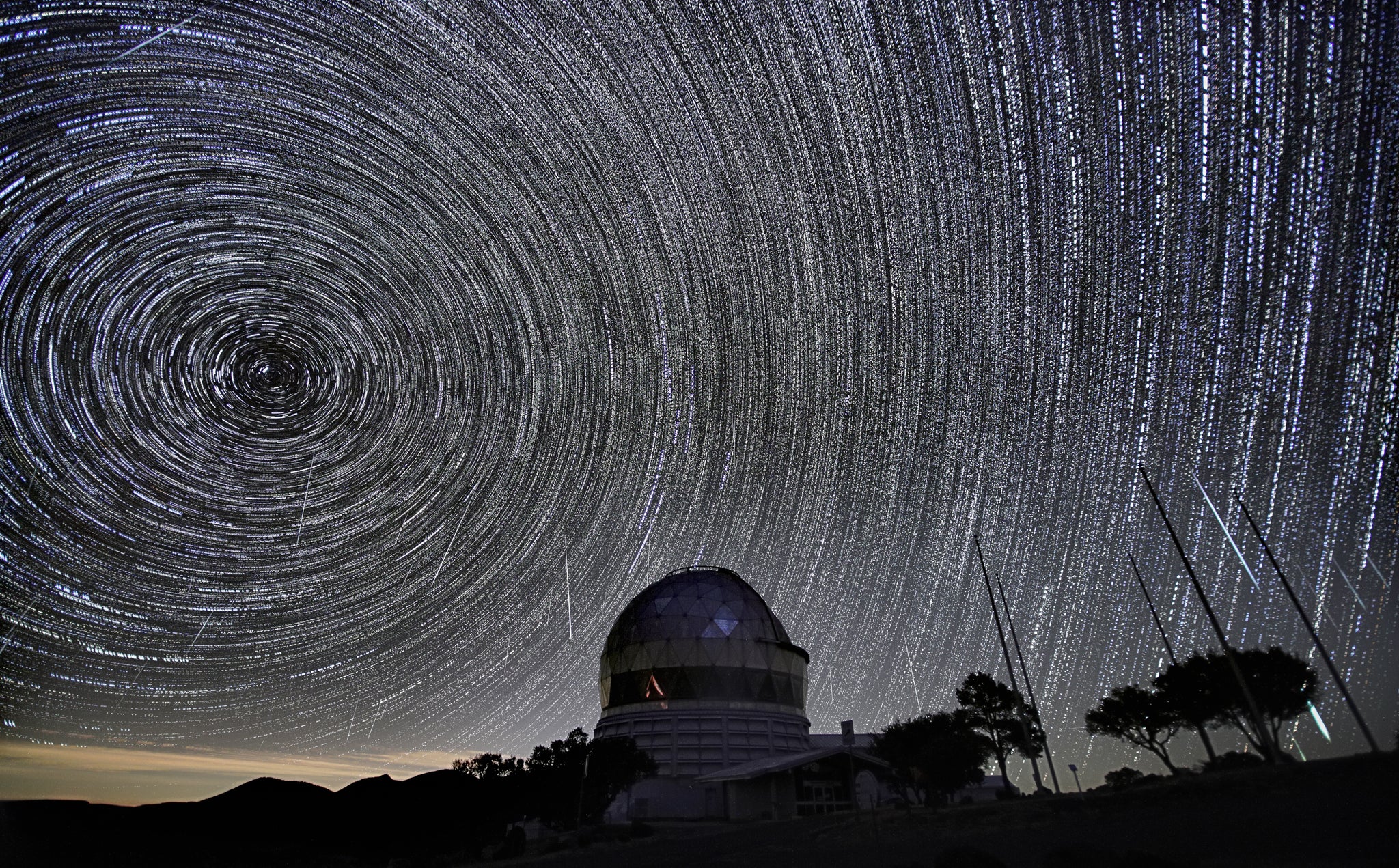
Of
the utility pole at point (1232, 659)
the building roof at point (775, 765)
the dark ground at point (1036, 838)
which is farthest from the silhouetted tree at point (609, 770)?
the utility pole at point (1232, 659)

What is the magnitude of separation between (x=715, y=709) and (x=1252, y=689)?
31075mm

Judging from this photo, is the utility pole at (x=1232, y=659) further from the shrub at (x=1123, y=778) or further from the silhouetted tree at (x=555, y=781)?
the silhouetted tree at (x=555, y=781)

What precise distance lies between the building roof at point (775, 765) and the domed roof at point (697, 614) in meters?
9.80

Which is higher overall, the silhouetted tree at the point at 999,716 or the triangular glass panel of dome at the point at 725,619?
the triangular glass panel of dome at the point at 725,619

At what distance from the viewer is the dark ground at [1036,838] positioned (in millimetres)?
12703

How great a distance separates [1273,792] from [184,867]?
149ft

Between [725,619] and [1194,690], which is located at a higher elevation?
[725,619]

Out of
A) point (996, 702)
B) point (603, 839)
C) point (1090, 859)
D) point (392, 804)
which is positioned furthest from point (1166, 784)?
point (392, 804)

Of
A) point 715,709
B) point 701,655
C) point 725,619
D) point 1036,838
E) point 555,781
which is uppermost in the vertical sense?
point 725,619

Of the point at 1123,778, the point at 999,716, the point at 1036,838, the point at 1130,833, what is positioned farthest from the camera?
the point at 999,716

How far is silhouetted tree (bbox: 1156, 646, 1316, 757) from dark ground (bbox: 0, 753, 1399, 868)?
55.8ft

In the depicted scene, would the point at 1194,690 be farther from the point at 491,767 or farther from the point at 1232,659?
the point at 491,767

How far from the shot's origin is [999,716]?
1590 inches

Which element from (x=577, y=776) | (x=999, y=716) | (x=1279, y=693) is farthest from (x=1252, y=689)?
(x=577, y=776)
